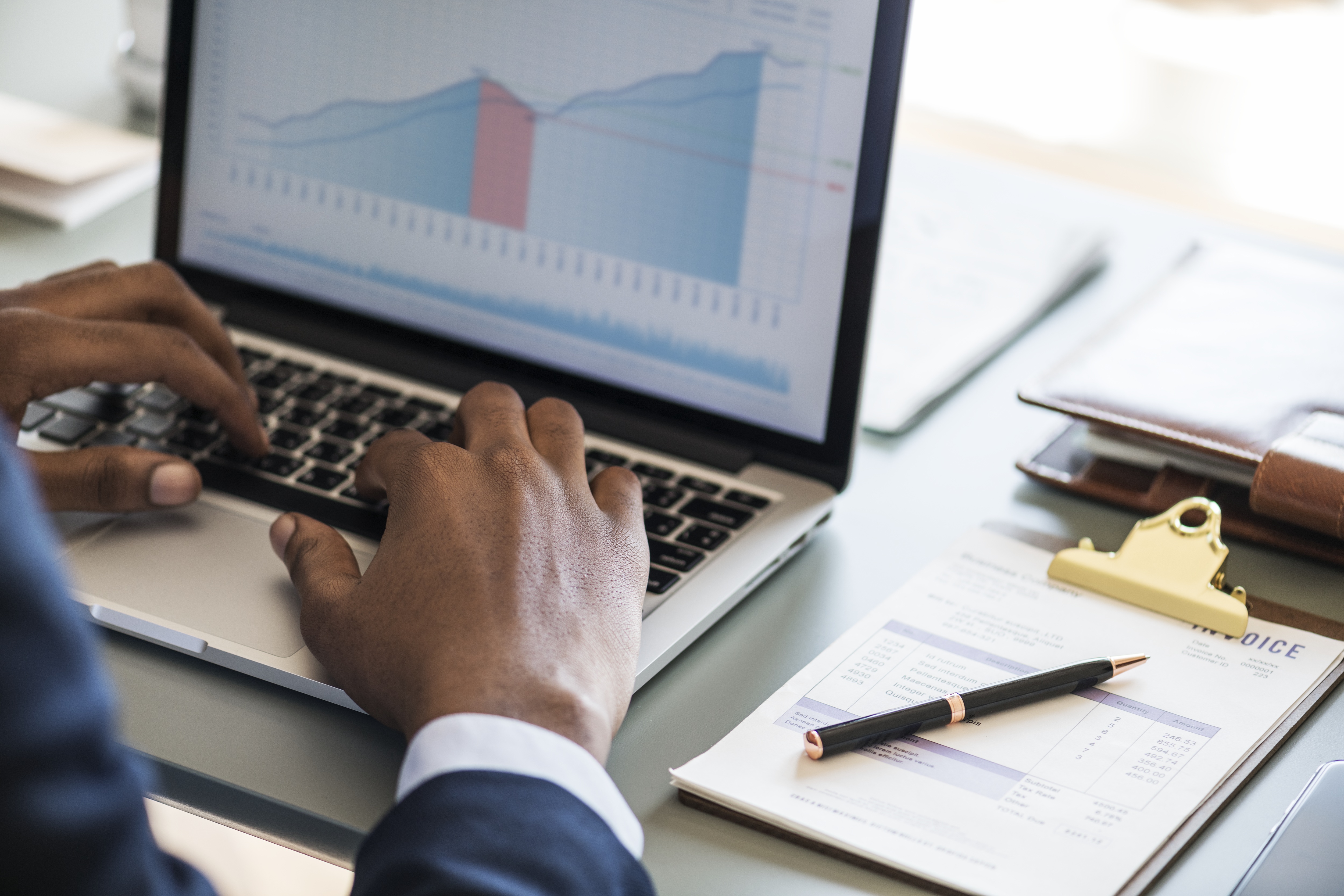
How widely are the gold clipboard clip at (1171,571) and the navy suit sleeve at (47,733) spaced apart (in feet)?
1.76

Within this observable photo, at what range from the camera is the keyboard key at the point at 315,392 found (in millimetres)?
872

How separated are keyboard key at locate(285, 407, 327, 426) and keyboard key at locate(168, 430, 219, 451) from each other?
0.15ft

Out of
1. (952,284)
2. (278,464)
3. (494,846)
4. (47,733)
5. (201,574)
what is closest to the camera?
(47,733)

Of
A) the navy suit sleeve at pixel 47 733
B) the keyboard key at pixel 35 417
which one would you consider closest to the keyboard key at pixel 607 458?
the keyboard key at pixel 35 417

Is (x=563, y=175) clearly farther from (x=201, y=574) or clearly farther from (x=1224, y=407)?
(x=1224, y=407)

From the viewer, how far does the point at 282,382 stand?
89 cm

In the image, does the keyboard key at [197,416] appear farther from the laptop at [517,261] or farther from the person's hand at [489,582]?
the person's hand at [489,582]

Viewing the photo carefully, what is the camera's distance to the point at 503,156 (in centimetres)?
86

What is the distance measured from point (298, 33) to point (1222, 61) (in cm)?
127

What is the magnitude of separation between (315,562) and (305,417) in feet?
0.74

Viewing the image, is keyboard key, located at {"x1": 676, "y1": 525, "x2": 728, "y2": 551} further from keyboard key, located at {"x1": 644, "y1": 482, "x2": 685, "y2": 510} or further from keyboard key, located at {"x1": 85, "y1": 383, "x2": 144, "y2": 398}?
keyboard key, located at {"x1": 85, "y1": 383, "x2": 144, "y2": 398}

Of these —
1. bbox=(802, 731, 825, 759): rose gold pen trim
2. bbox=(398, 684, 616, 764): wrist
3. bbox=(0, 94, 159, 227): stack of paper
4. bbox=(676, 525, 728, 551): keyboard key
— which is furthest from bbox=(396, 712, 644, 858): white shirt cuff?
bbox=(0, 94, 159, 227): stack of paper

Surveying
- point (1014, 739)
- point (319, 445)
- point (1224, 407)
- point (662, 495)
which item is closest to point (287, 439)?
point (319, 445)

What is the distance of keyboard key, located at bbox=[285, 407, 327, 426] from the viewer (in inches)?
33.2
